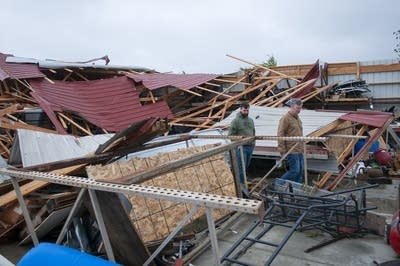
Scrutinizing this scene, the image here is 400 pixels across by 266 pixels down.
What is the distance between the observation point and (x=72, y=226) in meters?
4.03

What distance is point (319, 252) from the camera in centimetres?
390

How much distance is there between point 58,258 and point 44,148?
3.76 metres

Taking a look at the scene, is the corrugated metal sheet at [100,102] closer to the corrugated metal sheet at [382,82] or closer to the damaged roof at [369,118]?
the damaged roof at [369,118]

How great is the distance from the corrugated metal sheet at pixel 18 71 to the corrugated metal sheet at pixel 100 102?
0.38 m

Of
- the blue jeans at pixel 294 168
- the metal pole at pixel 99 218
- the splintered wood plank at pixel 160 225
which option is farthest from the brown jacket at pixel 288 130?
the metal pole at pixel 99 218

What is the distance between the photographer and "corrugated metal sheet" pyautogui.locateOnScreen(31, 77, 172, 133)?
977cm

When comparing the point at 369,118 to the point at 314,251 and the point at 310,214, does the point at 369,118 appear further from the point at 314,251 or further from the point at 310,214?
the point at 314,251

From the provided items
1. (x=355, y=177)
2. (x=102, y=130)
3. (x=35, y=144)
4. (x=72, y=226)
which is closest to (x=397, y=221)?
(x=72, y=226)

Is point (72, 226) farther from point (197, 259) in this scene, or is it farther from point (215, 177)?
point (215, 177)

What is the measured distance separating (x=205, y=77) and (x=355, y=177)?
7.23m

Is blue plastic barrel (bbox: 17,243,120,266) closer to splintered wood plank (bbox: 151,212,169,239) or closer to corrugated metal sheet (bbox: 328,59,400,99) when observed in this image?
splintered wood plank (bbox: 151,212,169,239)

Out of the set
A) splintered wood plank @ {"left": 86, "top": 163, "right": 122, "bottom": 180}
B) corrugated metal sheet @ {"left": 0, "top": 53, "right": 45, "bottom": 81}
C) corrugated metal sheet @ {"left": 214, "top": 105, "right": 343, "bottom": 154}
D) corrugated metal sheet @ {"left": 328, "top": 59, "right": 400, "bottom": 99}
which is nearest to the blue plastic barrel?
splintered wood plank @ {"left": 86, "top": 163, "right": 122, "bottom": 180}

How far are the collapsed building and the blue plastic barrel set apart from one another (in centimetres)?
33

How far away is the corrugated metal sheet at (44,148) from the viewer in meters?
5.60
